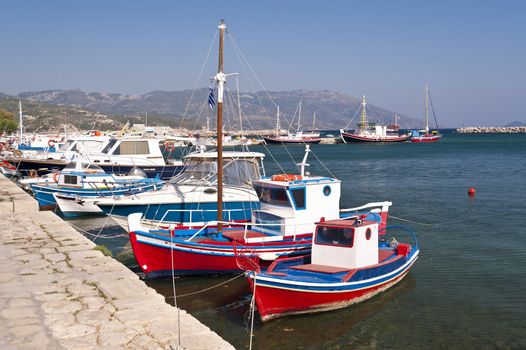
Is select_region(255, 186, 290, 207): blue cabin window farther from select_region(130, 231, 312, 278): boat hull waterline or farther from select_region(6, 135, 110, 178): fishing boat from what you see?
select_region(6, 135, 110, 178): fishing boat

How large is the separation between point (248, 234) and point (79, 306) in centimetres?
776

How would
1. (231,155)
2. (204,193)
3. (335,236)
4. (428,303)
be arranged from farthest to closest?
(231,155), (204,193), (428,303), (335,236)

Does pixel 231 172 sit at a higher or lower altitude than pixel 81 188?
higher

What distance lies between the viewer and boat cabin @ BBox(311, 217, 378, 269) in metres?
12.8

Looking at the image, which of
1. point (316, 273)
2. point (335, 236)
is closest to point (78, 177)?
point (335, 236)

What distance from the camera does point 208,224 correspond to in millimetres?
15891

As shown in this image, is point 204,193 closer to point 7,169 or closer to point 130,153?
point 130,153

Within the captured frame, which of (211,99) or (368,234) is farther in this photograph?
(211,99)

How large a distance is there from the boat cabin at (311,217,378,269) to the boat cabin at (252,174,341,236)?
185 centimetres

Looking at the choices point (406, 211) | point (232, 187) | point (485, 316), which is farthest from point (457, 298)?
point (406, 211)

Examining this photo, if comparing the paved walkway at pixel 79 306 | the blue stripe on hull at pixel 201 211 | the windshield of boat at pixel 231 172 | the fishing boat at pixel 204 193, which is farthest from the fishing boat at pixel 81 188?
the paved walkway at pixel 79 306

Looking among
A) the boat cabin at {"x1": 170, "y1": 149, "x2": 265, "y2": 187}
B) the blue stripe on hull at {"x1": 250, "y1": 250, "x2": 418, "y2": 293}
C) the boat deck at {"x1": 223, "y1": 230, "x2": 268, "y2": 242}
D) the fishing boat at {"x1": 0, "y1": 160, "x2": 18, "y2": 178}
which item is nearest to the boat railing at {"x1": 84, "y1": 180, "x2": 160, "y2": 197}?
the boat cabin at {"x1": 170, "y1": 149, "x2": 265, "y2": 187}

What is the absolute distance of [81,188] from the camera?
25.9 meters

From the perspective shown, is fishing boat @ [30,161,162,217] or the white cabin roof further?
fishing boat @ [30,161,162,217]
